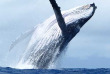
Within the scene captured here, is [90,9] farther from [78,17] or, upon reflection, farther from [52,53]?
[52,53]

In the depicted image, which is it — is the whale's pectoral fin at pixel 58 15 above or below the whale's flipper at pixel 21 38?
above

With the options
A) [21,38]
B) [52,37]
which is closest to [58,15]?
[52,37]

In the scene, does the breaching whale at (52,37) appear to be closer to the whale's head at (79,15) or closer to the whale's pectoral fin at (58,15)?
the whale's head at (79,15)

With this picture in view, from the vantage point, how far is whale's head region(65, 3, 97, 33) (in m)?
13.6

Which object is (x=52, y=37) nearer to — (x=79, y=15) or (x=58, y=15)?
(x=58, y=15)

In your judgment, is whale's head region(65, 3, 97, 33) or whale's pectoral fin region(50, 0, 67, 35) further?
whale's head region(65, 3, 97, 33)

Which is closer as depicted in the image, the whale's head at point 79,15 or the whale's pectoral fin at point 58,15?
the whale's pectoral fin at point 58,15

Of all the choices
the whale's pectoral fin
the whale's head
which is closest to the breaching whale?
the whale's head

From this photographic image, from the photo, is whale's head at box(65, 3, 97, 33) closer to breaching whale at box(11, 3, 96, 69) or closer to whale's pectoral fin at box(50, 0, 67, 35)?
breaching whale at box(11, 3, 96, 69)

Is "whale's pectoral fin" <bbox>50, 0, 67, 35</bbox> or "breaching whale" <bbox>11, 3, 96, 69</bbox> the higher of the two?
"whale's pectoral fin" <bbox>50, 0, 67, 35</bbox>

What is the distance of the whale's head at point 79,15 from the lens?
44.7 feet

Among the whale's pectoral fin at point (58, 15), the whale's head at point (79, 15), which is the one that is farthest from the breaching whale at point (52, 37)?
the whale's pectoral fin at point (58, 15)

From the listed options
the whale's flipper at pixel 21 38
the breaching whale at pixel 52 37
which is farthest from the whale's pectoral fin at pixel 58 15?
the whale's flipper at pixel 21 38

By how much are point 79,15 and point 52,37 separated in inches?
64.2
